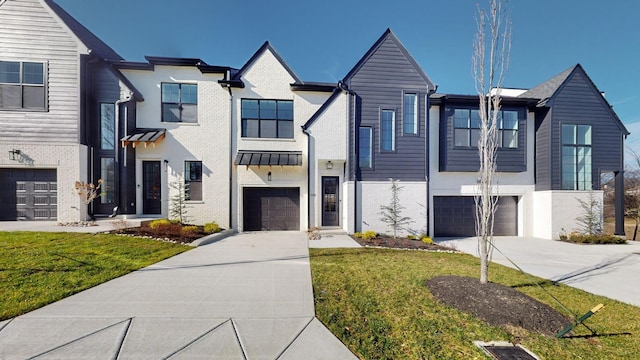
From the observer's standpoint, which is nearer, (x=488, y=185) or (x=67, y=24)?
(x=488, y=185)

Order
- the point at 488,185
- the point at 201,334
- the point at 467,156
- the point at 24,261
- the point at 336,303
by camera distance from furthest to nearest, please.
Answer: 1. the point at 467,156
2. the point at 24,261
3. the point at 488,185
4. the point at 336,303
5. the point at 201,334

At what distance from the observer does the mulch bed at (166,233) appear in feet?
30.5

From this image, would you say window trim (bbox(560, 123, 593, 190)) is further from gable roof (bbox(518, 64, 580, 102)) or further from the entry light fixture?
the entry light fixture

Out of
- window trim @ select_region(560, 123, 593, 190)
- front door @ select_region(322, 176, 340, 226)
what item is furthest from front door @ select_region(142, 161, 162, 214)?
window trim @ select_region(560, 123, 593, 190)

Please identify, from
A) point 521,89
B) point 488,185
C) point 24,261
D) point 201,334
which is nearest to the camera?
point 201,334

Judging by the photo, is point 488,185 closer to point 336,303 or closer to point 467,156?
point 336,303

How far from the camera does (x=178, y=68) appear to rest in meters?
12.5

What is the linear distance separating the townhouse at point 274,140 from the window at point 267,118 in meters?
0.07

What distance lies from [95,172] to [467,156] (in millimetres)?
18959

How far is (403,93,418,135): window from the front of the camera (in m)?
12.0

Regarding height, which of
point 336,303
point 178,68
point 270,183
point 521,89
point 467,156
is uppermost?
point 521,89

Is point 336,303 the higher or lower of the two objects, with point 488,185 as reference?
lower

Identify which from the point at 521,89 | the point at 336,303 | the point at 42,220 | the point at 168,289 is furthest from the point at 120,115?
the point at 521,89

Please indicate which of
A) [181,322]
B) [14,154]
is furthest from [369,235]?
[14,154]
